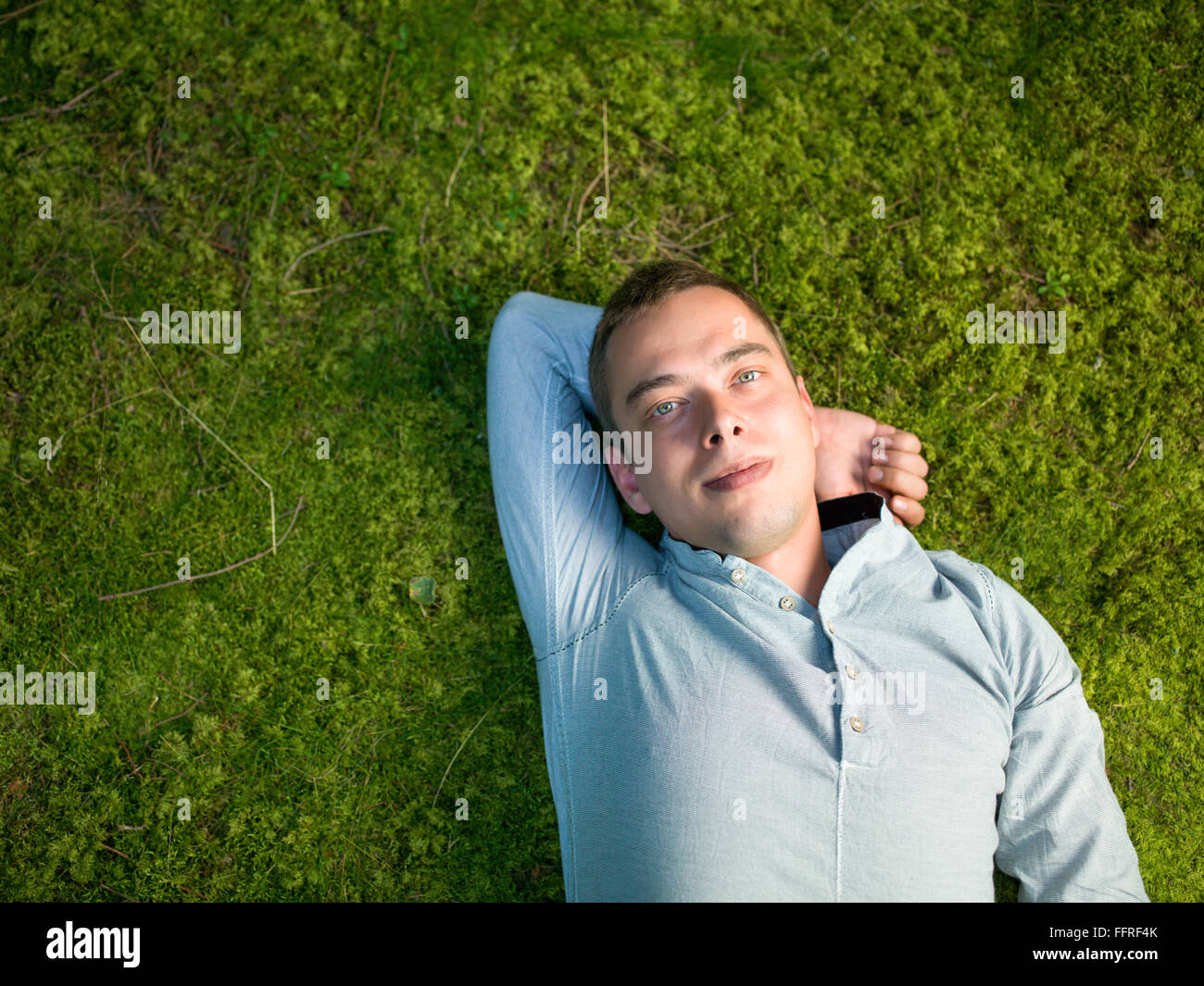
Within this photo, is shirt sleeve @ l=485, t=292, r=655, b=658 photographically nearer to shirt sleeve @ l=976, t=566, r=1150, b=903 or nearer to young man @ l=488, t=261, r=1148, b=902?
young man @ l=488, t=261, r=1148, b=902

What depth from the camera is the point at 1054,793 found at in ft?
10.9

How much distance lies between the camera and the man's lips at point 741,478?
3146 mm

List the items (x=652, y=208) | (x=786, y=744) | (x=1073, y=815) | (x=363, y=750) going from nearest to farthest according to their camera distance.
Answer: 1. (x=786, y=744)
2. (x=1073, y=815)
3. (x=363, y=750)
4. (x=652, y=208)

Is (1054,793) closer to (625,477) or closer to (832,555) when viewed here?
(832,555)

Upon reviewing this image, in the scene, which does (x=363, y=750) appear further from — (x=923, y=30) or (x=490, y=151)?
(x=923, y=30)

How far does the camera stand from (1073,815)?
10.8 feet

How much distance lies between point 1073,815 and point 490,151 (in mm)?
4262

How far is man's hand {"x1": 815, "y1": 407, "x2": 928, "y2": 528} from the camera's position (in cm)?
393

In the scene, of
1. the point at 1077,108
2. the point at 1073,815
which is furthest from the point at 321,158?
the point at 1073,815

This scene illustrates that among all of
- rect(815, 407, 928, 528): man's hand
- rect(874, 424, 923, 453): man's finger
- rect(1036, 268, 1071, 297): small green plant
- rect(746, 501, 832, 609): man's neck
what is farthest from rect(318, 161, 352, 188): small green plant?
rect(1036, 268, 1071, 297): small green plant

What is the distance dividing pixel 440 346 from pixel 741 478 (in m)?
2.01

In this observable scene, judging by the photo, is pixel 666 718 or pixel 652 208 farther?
pixel 652 208

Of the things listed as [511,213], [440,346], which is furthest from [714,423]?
[511,213]

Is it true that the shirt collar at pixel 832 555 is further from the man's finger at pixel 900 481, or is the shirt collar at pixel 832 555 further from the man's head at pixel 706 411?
the man's finger at pixel 900 481
